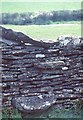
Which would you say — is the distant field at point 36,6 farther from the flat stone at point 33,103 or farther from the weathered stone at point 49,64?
the flat stone at point 33,103

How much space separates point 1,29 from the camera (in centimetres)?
817

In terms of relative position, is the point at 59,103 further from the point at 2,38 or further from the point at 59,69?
the point at 2,38

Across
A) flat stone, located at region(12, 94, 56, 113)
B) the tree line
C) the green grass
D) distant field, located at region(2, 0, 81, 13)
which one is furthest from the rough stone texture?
distant field, located at region(2, 0, 81, 13)

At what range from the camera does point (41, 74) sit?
331 inches

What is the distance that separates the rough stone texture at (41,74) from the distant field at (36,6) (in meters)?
0.62

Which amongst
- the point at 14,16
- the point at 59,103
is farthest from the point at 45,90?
the point at 14,16

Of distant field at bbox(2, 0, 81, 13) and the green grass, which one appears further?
the green grass

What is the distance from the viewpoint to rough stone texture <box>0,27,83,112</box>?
8266 millimetres

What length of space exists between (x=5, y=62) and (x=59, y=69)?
3.35ft

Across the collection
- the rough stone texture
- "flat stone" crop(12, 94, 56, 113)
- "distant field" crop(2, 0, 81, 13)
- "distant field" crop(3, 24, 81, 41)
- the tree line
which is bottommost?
"flat stone" crop(12, 94, 56, 113)

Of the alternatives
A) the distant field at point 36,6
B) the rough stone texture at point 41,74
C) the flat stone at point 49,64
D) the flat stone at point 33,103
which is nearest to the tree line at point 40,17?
the distant field at point 36,6

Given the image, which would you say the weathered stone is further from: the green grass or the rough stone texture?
the green grass

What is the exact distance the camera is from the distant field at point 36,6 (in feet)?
26.8

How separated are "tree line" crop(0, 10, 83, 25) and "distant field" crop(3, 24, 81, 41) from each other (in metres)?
0.10
